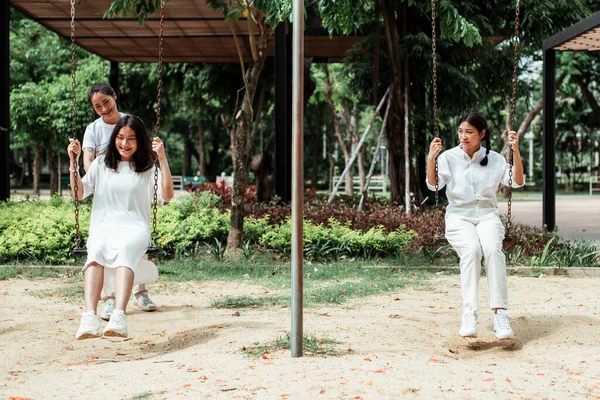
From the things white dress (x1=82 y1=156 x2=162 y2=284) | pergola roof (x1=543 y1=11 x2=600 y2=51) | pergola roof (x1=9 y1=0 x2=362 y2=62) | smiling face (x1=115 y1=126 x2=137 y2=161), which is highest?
A: pergola roof (x1=9 y1=0 x2=362 y2=62)

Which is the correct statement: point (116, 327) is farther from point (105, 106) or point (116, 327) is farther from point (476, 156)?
point (476, 156)

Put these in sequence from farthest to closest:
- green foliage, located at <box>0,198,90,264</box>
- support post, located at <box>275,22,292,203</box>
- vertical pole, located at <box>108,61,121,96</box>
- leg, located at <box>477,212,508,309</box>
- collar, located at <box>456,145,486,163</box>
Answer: vertical pole, located at <box>108,61,121,96</box>, support post, located at <box>275,22,292,203</box>, green foliage, located at <box>0,198,90,264</box>, collar, located at <box>456,145,486,163</box>, leg, located at <box>477,212,508,309</box>

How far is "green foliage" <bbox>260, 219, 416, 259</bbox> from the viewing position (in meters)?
9.98

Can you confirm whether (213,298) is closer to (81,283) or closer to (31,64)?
(81,283)

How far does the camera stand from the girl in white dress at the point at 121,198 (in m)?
5.36

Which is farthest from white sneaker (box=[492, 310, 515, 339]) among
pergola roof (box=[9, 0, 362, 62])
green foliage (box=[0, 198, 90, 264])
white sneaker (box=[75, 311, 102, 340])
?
pergola roof (box=[9, 0, 362, 62])

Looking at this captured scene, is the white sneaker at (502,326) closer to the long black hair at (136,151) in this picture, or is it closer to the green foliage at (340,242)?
the long black hair at (136,151)

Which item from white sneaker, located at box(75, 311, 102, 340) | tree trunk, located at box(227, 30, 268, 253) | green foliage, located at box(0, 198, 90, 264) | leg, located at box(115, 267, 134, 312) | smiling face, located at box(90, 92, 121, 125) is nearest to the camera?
white sneaker, located at box(75, 311, 102, 340)

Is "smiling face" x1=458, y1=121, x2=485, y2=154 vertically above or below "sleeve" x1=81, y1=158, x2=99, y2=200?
above

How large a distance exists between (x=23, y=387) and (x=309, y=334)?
1.86 meters

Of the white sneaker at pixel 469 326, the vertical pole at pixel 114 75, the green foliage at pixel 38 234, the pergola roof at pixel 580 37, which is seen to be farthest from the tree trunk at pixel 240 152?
the vertical pole at pixel 114 75

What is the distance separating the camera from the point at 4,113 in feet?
39.7

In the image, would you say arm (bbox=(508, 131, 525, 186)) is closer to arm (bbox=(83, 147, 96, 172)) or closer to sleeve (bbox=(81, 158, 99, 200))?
sleeve (bbox=(81, 158, 99, 200))

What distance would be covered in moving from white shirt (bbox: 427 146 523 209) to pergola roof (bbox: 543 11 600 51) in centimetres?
480
